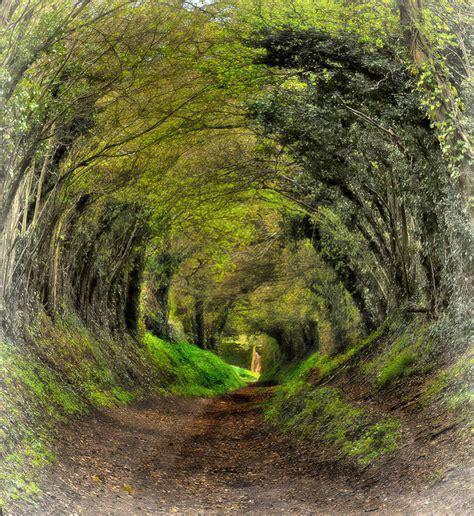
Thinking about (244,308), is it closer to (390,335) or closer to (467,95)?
(390,335)

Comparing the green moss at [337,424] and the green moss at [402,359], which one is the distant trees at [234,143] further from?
the green moss at [337,424]

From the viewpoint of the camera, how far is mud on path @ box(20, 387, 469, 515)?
7.10m

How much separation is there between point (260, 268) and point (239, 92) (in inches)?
481

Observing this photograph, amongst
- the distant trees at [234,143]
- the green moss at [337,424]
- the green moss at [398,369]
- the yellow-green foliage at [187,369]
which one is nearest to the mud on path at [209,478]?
the green moss at [337,424]

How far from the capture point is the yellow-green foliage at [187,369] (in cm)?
2261

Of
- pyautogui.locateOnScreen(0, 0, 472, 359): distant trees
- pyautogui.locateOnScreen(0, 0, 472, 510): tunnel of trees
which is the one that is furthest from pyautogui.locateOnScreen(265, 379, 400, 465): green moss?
pyautogui.locateOnScreen(0, 0, 472, 359): distant trees

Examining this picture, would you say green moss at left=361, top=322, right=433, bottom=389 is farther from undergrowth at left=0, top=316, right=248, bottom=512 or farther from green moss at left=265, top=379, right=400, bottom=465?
undergrowth at left=0, top=316, right=248, bottom=512

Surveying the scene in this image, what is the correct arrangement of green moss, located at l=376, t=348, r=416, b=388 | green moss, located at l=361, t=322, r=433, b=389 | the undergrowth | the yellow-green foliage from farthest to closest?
1. the yellow-green foliage
2. green moss, located at l=376, t=348, r=416, b=388
3. green moss, located at l=361, t=322, r=433, b=389
4. the undergrowth

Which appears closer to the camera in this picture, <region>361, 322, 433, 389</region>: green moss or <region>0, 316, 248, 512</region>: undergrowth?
<region>0, 316, 248, 512</region>: undergrowth

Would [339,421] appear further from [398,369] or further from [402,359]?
[402,359]

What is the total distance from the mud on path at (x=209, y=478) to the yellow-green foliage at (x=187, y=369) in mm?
8753

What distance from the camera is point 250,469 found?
10195 millimetres

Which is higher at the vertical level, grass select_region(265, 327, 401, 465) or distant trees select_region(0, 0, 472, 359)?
distant trees select_region(0, 0, 472, 359)

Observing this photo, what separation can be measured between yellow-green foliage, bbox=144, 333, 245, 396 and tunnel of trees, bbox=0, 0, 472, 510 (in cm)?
174
